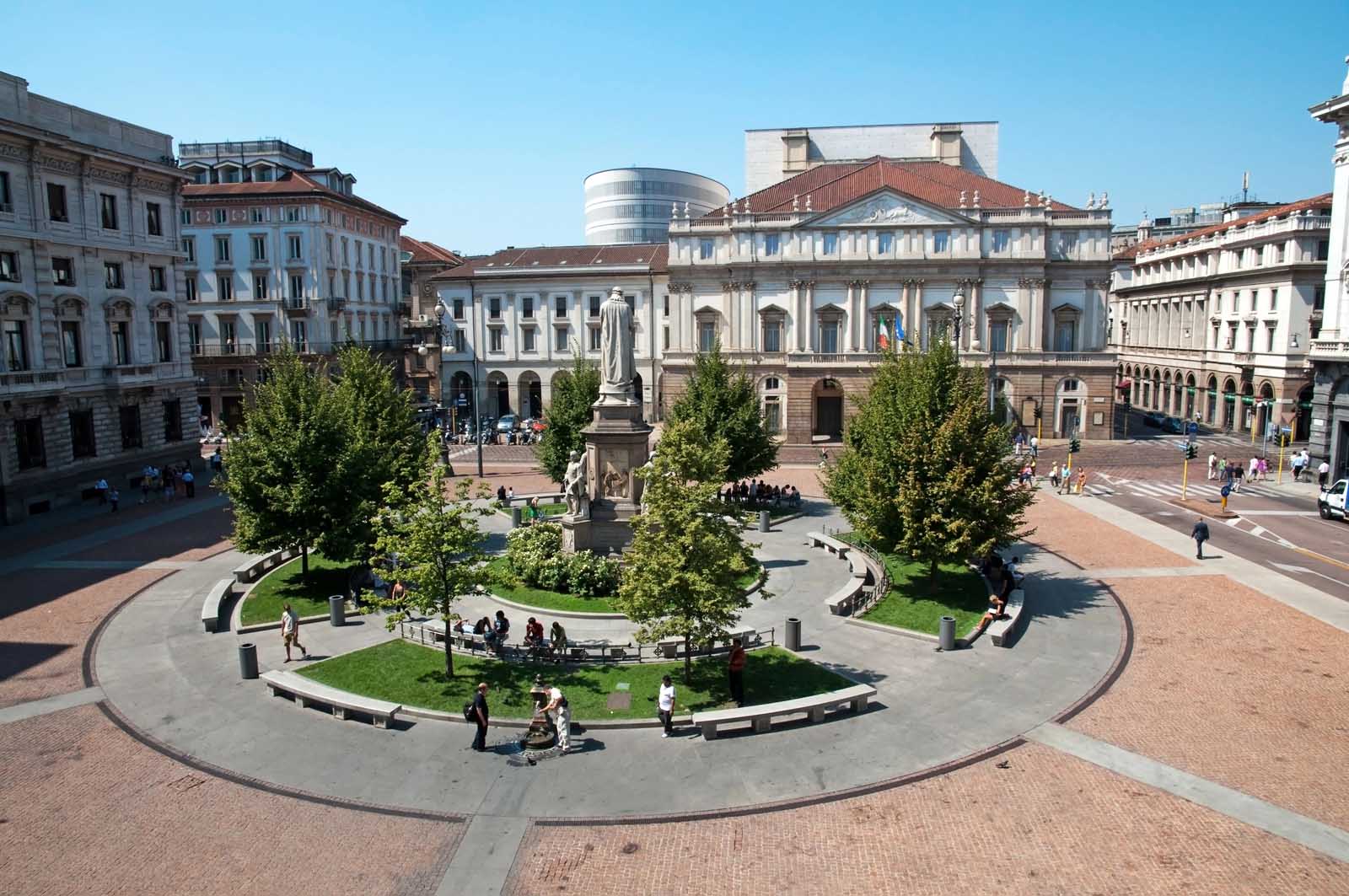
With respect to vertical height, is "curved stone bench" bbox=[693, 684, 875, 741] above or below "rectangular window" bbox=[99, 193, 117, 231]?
below

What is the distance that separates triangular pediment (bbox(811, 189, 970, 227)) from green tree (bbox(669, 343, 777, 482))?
28562 millimetres

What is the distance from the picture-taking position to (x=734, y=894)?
12.1m

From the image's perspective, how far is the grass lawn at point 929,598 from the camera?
23469 mm

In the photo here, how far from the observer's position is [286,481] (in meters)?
24.8

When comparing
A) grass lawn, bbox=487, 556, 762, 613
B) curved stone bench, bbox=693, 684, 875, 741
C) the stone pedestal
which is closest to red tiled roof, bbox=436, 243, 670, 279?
the stone pedestal

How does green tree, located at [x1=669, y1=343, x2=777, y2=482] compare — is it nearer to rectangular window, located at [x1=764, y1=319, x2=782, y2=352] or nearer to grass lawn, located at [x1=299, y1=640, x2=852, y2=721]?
grass lawn, located at [x1=299, y1=640, x2=852, y2=721]

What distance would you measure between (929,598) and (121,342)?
41374 millimetres

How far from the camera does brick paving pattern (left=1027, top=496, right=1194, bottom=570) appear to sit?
98.7 feet

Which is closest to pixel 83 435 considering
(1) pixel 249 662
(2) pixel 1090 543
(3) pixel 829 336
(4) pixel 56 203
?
(4) pixel 56 203

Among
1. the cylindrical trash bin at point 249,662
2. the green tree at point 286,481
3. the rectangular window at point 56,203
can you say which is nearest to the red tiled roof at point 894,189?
the rectangular window at point 56,203

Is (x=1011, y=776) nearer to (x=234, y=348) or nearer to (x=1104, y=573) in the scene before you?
(x=1104, y=573)

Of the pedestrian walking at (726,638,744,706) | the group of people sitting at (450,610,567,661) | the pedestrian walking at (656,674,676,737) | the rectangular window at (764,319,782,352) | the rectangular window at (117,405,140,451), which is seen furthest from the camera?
the rectangular window at (764,319,782,352)

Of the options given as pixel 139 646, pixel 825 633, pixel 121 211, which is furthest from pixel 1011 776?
pixel 121 211

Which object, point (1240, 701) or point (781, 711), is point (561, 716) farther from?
point (1240, 701)
